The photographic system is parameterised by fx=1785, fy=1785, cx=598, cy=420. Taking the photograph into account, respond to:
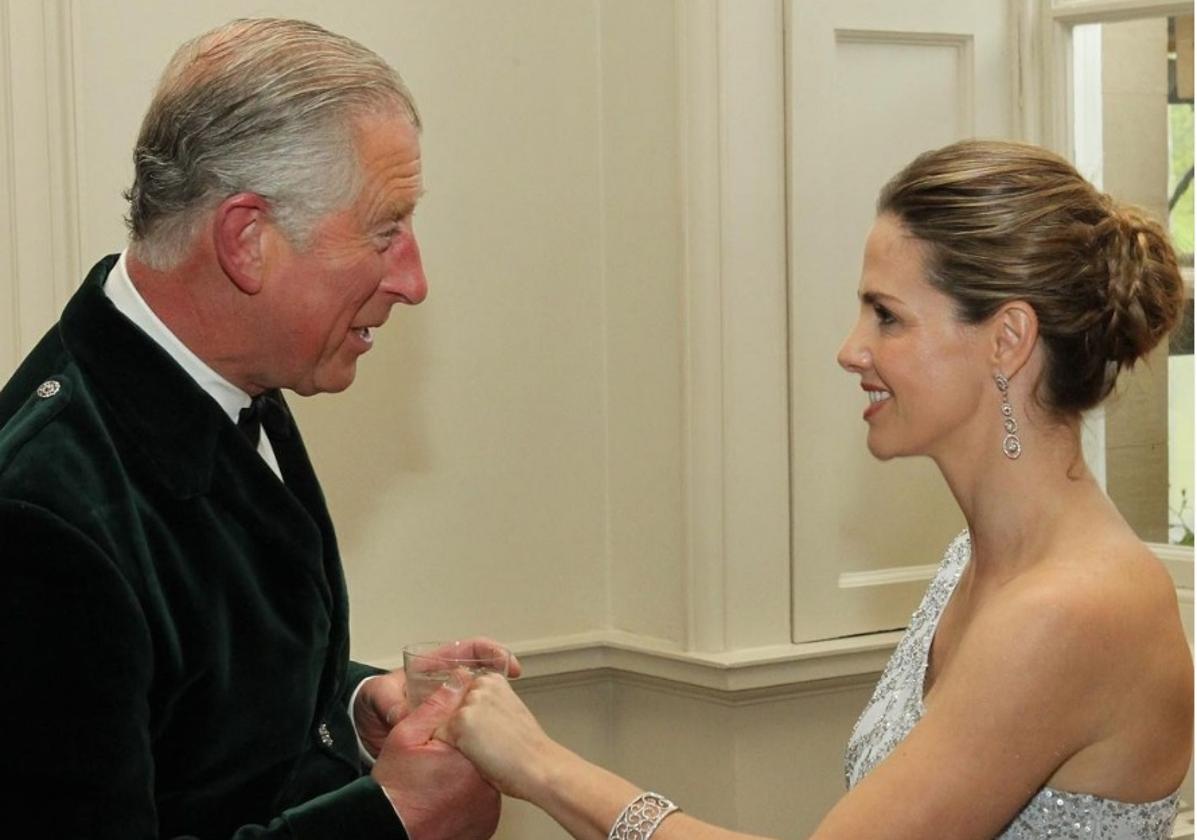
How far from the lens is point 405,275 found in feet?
6.32

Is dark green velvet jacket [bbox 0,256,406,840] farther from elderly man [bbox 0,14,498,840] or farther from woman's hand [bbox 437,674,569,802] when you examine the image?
woman's hand [bbox 437,674,569,802]

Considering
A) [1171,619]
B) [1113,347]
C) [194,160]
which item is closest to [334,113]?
[194,160]

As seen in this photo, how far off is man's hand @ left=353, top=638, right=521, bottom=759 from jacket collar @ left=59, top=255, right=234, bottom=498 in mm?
496

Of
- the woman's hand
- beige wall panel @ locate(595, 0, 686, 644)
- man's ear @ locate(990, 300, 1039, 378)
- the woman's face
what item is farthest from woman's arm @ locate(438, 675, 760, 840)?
beige wall panel @ locate(595, 0, 686, 644)

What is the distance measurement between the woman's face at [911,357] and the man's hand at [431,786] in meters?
0.63

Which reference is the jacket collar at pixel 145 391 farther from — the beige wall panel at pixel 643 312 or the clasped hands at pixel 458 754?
the beige wall panel at pixel 643 312

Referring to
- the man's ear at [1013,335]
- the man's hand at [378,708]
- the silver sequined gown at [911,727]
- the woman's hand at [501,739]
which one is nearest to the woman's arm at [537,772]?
the woman's hand at [501,739]

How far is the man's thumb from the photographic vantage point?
1.93m

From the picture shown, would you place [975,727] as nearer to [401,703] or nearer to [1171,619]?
[1171,619]

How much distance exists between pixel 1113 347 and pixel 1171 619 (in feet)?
1.04

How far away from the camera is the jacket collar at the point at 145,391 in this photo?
1.76 meters

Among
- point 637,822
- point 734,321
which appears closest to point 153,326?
point 637,822

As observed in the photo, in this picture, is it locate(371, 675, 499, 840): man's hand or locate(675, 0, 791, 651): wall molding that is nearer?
locate(371, 675, 499, 840): man's hand

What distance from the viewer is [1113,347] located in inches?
80.2
